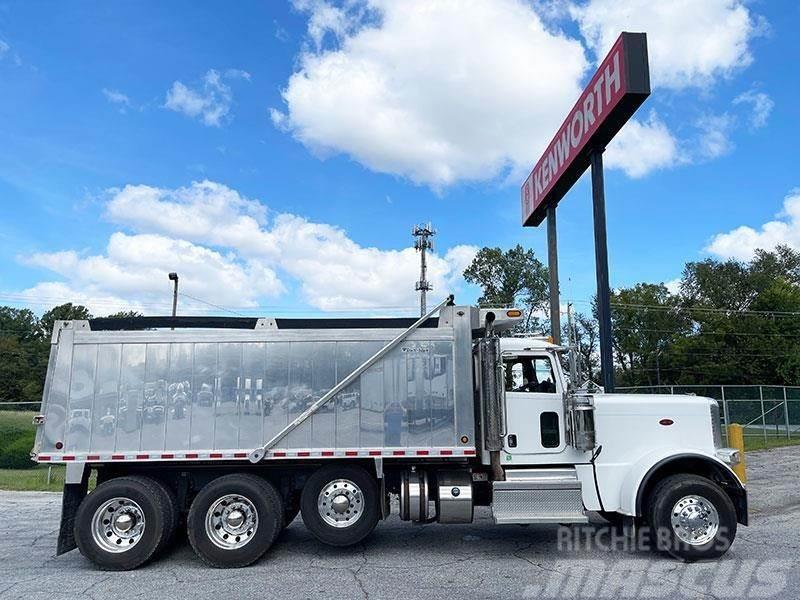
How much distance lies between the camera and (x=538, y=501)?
747cm

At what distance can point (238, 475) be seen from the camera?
293 inches

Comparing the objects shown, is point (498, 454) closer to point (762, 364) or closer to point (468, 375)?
point (468, 375)

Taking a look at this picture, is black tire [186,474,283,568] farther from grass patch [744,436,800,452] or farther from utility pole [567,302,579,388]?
grass patch [744,436,800,452]

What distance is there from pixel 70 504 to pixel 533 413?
5.60 m

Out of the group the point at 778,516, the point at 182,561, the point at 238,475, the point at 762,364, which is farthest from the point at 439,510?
the point at 762,364

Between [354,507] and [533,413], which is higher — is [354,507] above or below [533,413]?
below

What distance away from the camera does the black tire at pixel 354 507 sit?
24.4 feet

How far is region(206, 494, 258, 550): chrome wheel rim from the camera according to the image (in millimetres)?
7258

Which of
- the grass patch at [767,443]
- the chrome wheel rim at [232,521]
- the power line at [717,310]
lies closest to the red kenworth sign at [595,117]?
the chrome wheel rim at [232,521]

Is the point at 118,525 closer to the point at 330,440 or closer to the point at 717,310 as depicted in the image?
the point at 330,440

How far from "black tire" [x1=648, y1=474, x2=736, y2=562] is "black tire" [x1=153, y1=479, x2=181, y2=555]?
18.2 feet

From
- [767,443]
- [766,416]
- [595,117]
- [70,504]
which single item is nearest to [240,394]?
[70,504]

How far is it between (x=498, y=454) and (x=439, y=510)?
98 cm
